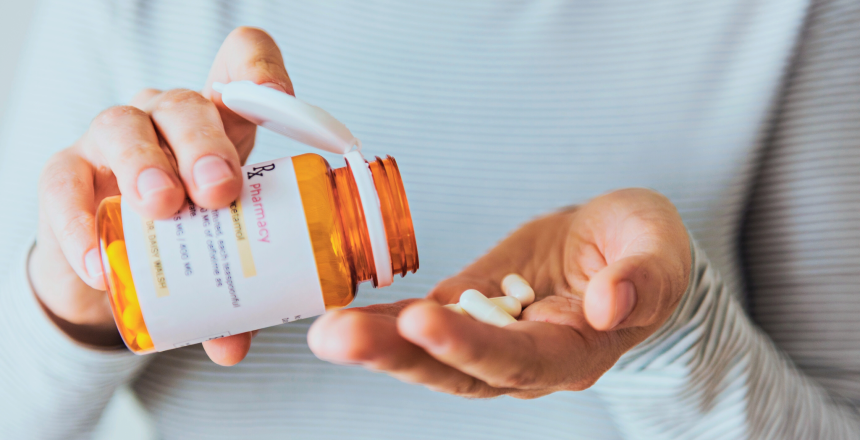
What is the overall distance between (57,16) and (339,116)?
628mm

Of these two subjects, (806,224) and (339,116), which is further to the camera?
(339,116)

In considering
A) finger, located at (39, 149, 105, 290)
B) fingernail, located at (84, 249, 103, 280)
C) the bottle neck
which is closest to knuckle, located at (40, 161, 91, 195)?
finger, located at (39, 149, 105, 290)

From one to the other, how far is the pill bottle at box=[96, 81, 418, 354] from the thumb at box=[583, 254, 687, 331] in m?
0.18

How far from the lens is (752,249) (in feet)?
3.43

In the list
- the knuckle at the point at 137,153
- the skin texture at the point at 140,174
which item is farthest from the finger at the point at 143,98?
the knuckle at the point at 137,153

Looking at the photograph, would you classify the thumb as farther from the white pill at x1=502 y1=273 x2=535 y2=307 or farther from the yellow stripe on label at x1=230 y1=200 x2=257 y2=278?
the yellow stripe on label at x1=230 y1=200 x2=257 y2=278

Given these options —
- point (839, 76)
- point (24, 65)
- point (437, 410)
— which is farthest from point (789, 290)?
point (24, 65)

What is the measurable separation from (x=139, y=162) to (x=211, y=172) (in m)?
0.08

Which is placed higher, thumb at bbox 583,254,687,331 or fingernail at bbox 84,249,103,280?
thumb at bbox 583,254,687,331

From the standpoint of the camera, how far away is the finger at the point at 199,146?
0.44 m

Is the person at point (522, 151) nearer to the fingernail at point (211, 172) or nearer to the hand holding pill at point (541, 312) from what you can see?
the hand holding pill at point (541, 312)

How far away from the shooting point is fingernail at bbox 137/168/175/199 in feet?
1.43

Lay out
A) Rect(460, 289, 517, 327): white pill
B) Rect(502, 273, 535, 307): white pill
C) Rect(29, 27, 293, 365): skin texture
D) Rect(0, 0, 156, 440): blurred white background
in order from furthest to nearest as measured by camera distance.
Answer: Rect(0, 0, 156, 440): blurred white background < Rect(502, 273, 535, 307): white pill < Rect(460, 289, 517, 327): white pill < Rect(29, 27, 293, 365): skin texture

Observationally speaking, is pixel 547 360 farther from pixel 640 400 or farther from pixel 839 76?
pixel 839 76
